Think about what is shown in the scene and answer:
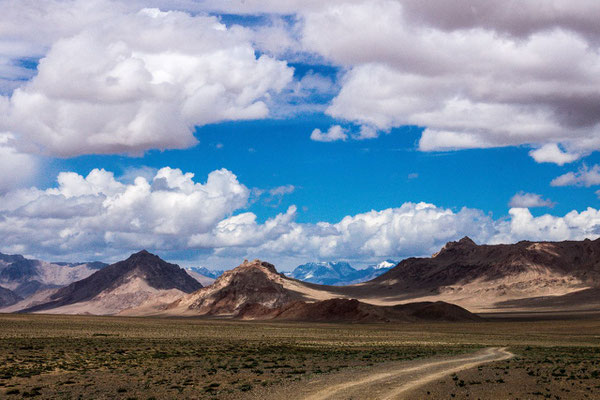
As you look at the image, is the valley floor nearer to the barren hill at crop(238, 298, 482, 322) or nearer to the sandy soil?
the sandy soil

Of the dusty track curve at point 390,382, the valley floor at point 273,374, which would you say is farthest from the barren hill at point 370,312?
the dusty track curve at point 390,382

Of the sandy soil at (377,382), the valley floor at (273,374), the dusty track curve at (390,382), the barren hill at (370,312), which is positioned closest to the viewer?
the dusty track curve at (390,382)

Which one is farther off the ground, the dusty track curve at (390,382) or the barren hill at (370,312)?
the barren hill at (370,312)

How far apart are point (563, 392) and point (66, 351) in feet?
138

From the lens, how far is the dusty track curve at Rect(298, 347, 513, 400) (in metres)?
33.0

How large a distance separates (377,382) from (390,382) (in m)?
0.73

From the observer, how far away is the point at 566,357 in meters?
54.8

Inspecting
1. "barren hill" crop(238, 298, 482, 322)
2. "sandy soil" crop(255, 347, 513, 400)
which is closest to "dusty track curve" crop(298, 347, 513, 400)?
"sandy soil" crop(255, 347, 513, 400)

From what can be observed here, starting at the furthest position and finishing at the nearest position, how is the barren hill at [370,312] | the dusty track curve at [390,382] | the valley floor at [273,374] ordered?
the barren hill at [370,312] → the valley floor at [273,374] → the dusty track curve at [390,382]

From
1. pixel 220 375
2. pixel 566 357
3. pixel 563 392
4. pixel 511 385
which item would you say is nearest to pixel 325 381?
pixel 220 375

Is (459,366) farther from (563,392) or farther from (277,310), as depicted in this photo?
(277,310)

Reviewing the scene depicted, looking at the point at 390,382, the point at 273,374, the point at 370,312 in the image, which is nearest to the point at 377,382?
the point at 390,382

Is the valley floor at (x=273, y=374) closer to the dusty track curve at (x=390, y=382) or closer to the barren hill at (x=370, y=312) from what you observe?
the dusty track curve at (x=390, y=382)

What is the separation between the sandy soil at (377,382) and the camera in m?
33.2
